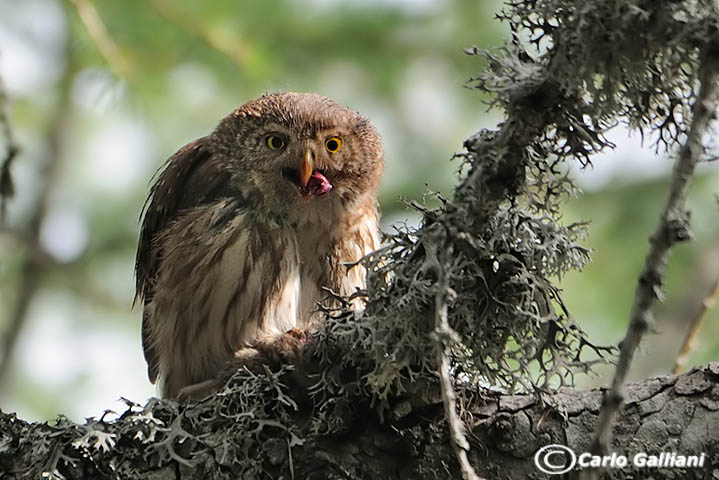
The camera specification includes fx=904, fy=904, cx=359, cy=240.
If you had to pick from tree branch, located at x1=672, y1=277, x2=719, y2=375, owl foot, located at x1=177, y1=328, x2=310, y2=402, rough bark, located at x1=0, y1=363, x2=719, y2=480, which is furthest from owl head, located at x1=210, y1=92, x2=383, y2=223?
tree branch, located at x1=672, y1=277, x2=719, y2=375

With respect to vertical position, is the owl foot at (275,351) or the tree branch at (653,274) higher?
the owl foot at (275,351)

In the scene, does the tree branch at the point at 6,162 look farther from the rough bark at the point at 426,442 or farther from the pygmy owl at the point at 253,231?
the rough bark at the point at 426,442

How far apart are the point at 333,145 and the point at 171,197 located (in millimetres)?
782

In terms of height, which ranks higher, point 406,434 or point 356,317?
point 356,317

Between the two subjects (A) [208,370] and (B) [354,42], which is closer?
(A) [208,370]

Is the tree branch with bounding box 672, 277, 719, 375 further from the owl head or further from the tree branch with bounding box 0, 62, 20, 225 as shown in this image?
the tree branch with bounding box 0, 62, 20, 225

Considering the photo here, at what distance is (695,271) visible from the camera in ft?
20.3

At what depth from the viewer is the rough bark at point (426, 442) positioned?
102 inches

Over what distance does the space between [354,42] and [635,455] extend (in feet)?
15.3

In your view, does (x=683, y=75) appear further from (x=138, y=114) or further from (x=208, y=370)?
(x=138, y=114)

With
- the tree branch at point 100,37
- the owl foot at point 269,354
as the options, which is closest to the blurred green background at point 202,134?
the tree branch at point 100,37

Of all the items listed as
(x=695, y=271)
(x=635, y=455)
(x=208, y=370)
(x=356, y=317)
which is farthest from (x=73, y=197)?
(x=635, y=455)

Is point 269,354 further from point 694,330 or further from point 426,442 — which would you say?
point 694,330

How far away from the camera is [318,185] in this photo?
387cm
